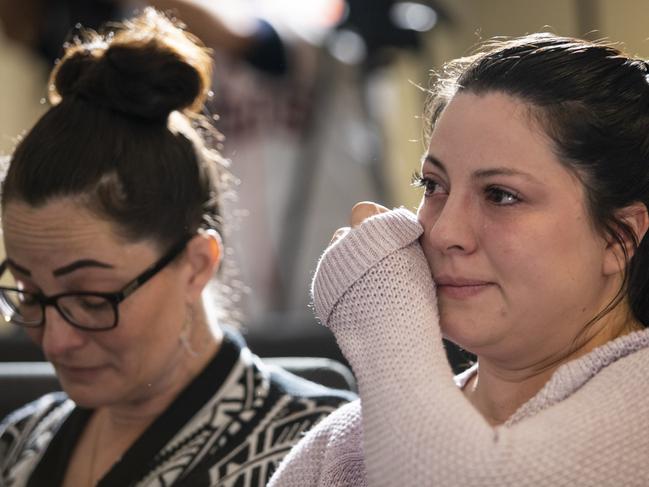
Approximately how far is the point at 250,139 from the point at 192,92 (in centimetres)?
159

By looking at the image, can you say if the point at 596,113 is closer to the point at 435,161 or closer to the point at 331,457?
the point at 435,161

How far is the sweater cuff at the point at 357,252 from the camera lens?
1260 millimetres

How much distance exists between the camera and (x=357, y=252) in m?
1.27

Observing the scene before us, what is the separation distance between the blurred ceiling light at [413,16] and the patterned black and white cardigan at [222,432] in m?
1.73

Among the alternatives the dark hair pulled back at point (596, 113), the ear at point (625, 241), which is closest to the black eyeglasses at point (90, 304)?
the dark hair pulled back at point (596, 113)

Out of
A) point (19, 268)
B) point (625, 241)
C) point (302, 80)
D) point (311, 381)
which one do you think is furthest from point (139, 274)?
point (302, 80)

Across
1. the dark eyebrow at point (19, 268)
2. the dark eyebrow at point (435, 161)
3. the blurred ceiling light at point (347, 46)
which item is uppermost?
the blurred ceiling light at point (347, 46)

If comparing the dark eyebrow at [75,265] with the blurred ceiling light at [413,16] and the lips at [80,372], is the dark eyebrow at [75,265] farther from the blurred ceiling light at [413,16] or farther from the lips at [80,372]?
the blurred ceiling light at [413,16]

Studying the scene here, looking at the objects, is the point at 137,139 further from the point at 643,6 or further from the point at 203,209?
the point at 643,6

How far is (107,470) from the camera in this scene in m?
1.79

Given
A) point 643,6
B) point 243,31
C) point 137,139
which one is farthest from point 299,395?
point 643,6

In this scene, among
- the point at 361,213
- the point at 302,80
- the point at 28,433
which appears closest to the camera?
the point at 361,213

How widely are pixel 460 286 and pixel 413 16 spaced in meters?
2.31

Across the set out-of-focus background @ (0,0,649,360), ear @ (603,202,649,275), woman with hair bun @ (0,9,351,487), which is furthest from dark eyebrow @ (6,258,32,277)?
out-of-focus background @ (0,0,649,360)
